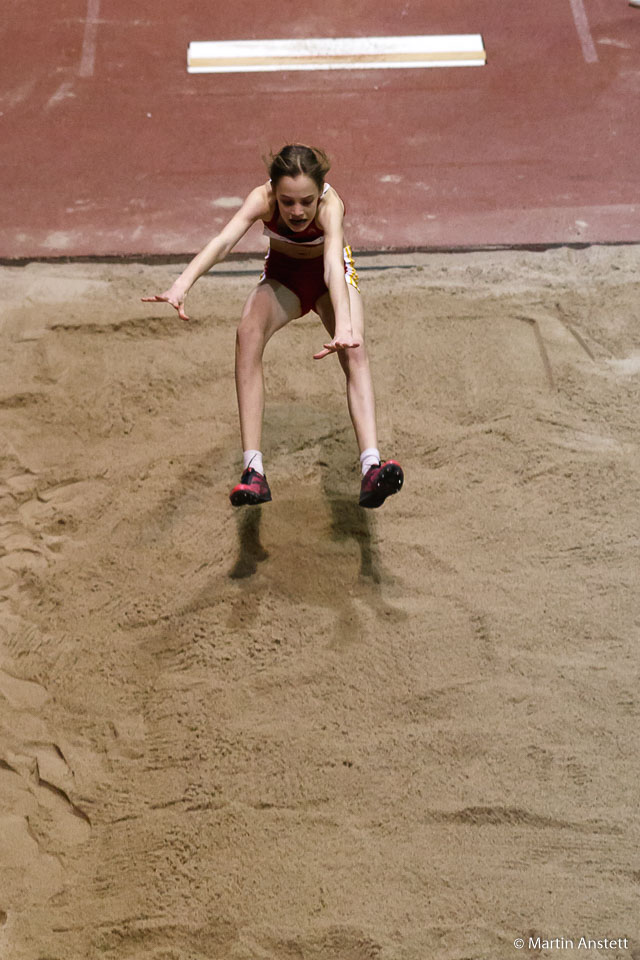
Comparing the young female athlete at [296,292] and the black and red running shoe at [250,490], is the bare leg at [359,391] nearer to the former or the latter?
the young female athlete at [296,292]

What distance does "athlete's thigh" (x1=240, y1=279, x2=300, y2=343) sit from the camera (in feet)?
10.9

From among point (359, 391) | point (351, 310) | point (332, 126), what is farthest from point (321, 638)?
point (332, 126)

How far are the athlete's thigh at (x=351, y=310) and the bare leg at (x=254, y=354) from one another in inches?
A: 6.6

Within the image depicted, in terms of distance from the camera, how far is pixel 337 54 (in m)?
6.02

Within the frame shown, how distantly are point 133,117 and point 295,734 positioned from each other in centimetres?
433

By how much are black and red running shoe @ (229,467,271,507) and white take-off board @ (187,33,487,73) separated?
13.0 ft

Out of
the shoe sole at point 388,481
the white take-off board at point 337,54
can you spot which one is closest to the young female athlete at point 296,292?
the shoe sole at point 388,481

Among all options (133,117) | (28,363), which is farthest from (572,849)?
(133,117)

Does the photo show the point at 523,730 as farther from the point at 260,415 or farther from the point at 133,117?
the point at 133,117

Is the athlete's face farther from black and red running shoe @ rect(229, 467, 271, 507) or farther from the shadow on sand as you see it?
the shadow on sand

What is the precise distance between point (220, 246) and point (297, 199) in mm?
332

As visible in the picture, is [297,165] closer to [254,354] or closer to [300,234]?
Answer: [300,234]

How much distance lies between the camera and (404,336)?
429 centimetres

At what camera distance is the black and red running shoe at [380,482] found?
2.87m
